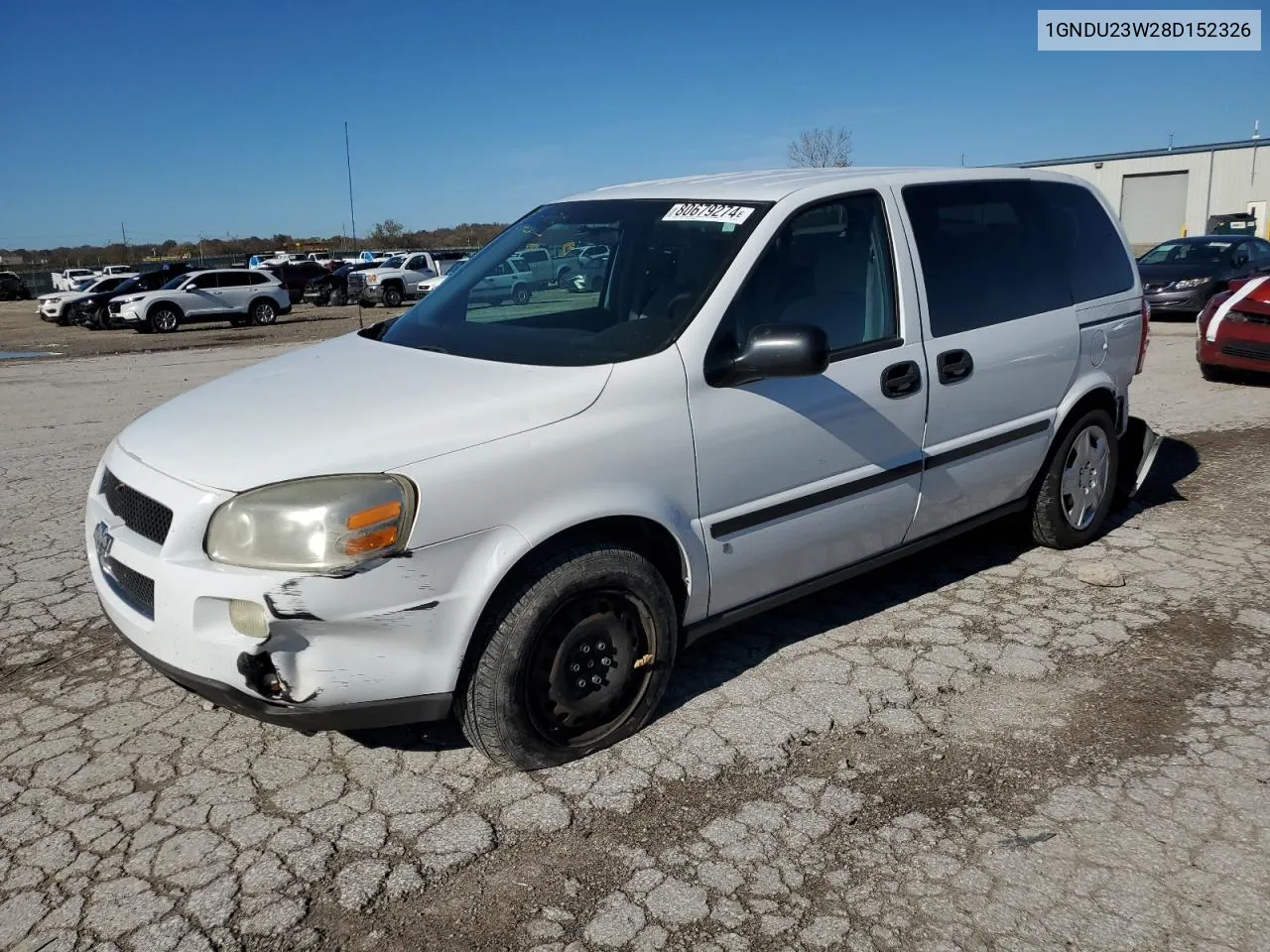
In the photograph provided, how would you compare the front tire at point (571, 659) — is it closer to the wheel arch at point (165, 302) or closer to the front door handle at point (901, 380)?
the front door handle at point (901, 380)

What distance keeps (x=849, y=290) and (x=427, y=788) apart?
2.30m

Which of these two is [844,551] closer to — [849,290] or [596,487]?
[849,290]

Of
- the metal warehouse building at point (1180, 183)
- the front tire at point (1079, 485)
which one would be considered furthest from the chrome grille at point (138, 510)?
the metal warehouse building at point (1180, 183)

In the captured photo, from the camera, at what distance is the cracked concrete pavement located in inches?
101

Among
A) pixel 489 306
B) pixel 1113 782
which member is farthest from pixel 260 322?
pixel 1113 782

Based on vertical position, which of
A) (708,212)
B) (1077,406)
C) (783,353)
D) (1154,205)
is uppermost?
(1154,205)

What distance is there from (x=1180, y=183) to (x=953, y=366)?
2133 inches

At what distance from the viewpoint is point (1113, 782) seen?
10.2 feet

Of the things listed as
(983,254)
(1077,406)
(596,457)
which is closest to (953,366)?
(983,254)

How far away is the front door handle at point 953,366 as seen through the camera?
13.2 feet

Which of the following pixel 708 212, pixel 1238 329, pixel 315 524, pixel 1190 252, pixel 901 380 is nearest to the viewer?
pixel 315 524

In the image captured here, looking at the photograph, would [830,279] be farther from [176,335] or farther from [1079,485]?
[176,335]

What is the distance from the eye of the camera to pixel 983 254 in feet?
14.3

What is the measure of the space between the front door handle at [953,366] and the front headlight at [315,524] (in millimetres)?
2242
